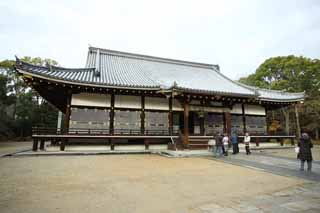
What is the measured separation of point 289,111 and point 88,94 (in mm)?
27400

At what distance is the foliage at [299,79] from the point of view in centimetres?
2403

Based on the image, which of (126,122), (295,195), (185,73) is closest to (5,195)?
(295,195)

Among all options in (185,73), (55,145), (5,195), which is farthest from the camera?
(185,73)

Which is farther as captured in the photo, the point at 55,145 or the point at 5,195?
the point at 55,145

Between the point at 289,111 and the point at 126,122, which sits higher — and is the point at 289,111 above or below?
above

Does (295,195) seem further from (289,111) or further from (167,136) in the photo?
(289,111)

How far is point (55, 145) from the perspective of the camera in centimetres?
1102

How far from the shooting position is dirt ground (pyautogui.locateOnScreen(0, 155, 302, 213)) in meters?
3.28

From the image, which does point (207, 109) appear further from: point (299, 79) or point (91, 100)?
point (299, 79)

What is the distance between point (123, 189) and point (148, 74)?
42.0 ft

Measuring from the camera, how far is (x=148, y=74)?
638 inches

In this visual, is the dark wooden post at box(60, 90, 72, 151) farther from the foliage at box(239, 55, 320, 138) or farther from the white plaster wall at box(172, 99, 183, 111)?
the foliage at box(239, 55, 320, 138)

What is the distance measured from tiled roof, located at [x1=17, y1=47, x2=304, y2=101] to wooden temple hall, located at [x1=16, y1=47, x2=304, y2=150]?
74 millimetres

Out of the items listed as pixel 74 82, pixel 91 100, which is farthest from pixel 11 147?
pixel 74 82
